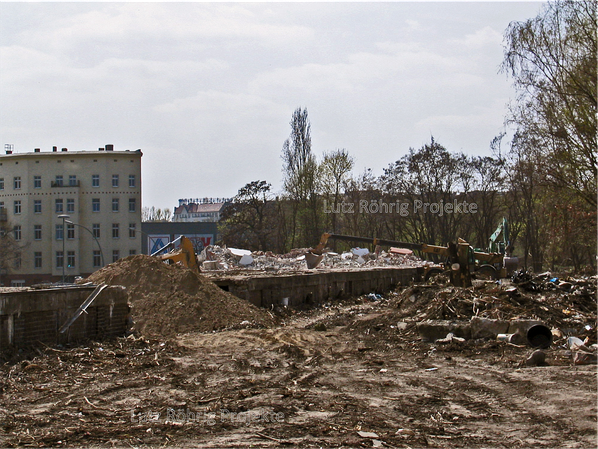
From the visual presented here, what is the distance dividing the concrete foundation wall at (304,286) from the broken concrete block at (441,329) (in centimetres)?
736

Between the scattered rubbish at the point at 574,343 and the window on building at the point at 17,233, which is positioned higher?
the window on building at the point at 17,233

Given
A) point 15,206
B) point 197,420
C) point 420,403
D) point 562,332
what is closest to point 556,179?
point 562,332

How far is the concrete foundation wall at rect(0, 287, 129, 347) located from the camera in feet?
30.8

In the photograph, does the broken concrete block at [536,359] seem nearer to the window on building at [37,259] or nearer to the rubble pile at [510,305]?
the rubble pile at [510,305]

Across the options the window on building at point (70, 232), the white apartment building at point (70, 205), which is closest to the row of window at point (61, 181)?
the white apartment building at point (70, 205)

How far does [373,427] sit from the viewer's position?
6.02 meters

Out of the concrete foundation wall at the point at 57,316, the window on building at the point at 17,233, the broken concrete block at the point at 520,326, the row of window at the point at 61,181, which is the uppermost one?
the row of window at the point at 61,181

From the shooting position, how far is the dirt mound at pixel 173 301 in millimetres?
14109

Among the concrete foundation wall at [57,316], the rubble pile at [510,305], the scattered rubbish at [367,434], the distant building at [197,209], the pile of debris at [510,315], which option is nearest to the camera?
the scattered rubbish at [367,434]

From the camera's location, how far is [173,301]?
48.6 ft

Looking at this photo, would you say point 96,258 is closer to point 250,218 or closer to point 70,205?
point 70,205

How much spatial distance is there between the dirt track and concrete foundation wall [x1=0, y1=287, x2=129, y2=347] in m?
0.44

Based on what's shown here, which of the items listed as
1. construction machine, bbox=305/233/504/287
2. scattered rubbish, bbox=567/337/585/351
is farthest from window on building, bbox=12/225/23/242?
scattered rubbish, bbox=567/337/585/351

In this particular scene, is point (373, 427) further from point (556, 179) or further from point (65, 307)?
point (556, 179)
